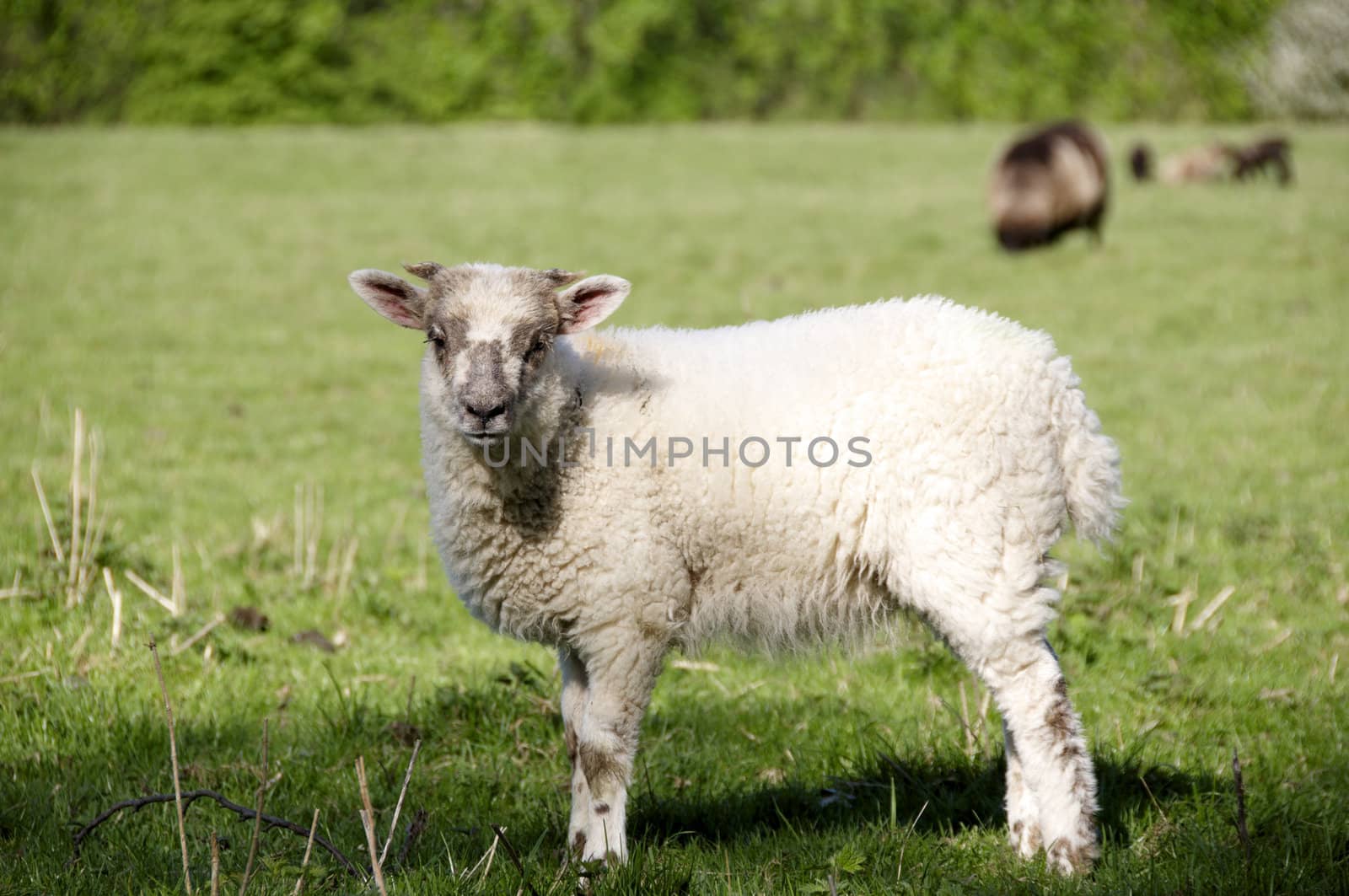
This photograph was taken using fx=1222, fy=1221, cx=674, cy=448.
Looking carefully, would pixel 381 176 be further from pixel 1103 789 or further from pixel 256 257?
pixel 1103 789

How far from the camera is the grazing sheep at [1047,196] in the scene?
1452 cm

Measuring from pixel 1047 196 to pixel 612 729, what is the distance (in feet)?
41.3

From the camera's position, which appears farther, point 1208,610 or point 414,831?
point 1208,610

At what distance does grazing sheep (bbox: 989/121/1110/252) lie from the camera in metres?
14.5

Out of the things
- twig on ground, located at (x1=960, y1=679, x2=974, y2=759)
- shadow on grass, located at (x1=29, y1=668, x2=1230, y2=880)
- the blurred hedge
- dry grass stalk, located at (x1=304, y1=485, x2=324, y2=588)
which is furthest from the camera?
the blurred hedge

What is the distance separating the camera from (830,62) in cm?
2536

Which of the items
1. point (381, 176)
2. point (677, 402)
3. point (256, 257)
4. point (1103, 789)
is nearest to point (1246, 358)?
point (1103, 789)

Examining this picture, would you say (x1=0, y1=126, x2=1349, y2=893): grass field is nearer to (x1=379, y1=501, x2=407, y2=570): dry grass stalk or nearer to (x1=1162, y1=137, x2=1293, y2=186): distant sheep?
(x1=379, y1=501, x2=407, y2=570): dry grass stalk

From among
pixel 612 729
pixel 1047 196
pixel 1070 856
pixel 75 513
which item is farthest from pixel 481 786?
pixel 1047 196

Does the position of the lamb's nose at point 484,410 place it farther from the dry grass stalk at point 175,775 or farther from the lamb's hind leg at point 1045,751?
the lamb's hind leg at point 1045,751

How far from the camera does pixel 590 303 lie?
12.1ft

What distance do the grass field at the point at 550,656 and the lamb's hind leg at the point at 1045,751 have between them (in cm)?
11

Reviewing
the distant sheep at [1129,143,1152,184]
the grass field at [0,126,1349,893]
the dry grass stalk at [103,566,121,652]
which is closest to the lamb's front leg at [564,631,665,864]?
the grass field at [0,126,1349,893]

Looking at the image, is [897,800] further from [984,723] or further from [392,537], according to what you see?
[392,537]
